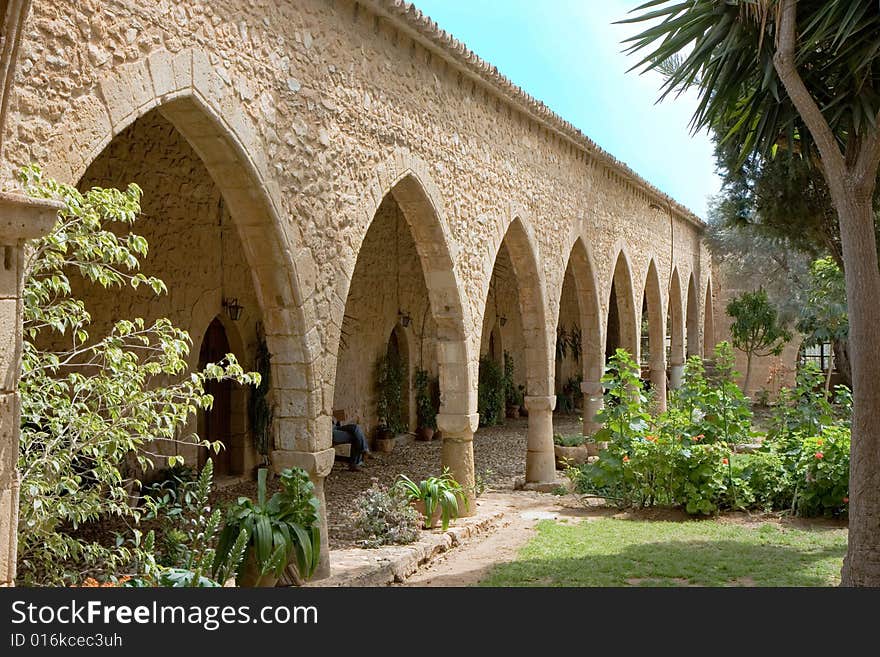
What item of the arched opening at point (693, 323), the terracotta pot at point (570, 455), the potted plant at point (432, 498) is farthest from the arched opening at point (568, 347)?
the potted plant at point (432, 498)

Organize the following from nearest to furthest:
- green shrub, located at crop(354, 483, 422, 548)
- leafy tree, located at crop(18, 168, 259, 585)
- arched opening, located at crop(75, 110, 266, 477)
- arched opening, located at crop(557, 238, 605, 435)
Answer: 1. leafy tree, located at crop(18, 168, 259, 585)
2. green shrub, located at crop(354, 483, 422, 548)
3. arched opening, located at crop(75, 110, 266, 477)
4. arched opening, located at crop(557, 238, 605, 435)

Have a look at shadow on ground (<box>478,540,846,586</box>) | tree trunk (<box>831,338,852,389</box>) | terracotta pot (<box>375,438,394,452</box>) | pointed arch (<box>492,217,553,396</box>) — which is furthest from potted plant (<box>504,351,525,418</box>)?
shadow on ground (<box>478,540,846,586</box>)

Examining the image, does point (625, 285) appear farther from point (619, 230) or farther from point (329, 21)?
point (329, 21)

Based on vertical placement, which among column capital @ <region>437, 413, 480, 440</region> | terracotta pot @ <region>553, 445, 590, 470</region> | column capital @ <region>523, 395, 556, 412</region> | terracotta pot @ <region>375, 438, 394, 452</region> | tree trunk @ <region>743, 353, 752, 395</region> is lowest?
terracotta pot @ <region>553, 445, 590, 470</region>

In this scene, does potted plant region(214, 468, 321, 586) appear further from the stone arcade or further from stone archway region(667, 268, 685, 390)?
stone archway region(667, 268, 685, 390)

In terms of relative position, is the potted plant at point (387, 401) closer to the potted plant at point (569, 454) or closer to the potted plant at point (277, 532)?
the potted plant at point (569, 454)

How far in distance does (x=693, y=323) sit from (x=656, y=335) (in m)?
6.97

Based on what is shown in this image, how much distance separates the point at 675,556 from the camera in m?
6.65

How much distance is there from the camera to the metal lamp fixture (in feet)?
31.9

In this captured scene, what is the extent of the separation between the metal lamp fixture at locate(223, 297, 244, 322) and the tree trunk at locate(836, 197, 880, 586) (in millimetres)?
6551

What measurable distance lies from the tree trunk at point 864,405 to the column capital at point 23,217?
438 cm

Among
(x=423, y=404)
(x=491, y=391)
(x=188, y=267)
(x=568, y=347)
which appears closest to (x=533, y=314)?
(x=188, y=267)
